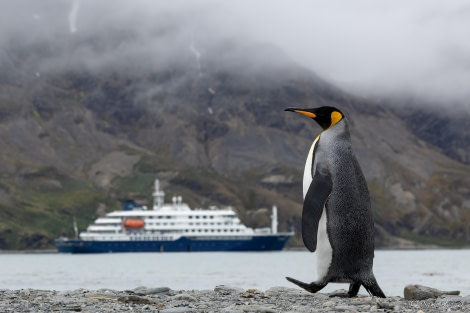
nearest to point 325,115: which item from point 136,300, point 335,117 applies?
point 335,117

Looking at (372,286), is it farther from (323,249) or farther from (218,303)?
(218,303)

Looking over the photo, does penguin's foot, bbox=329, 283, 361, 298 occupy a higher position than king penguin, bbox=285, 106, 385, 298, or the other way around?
king penguin, bbox=285, 106, 385, 298

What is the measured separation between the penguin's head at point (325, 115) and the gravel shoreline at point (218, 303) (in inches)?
126

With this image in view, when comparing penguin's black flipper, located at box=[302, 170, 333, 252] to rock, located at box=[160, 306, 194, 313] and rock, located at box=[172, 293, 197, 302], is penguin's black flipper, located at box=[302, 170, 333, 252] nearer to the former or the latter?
rock, located at box=[172, 293, 197, 302]

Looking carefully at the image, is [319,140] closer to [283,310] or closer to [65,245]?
[283,310]

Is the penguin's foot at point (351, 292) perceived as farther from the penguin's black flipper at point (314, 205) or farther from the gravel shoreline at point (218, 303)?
the penguin's black flipper at point (314, 205)

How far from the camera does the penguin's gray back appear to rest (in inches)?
635

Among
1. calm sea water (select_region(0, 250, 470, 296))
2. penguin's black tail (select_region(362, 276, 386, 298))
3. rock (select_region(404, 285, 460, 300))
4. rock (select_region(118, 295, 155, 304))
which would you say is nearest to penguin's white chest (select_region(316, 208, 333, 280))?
penguin's black tail (select_region(362, 276, 386, 298))

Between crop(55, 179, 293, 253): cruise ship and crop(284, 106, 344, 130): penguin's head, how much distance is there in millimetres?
132936

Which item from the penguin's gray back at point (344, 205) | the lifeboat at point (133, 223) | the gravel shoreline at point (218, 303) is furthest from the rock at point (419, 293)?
the lifeboat at point (133, 223)

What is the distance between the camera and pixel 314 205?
15.9 metres

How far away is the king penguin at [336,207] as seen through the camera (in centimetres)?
1598

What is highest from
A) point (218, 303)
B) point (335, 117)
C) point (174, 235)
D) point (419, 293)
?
point (174, 235)

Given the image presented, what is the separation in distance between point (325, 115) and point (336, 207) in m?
1.73
